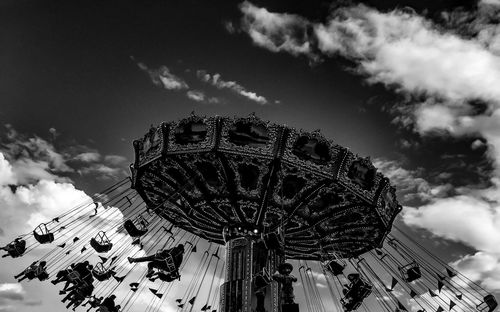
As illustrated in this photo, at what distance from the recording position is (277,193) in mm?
9898

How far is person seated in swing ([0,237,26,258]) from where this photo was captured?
9.50m

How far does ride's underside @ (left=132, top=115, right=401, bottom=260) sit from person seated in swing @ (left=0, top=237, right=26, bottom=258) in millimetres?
3067

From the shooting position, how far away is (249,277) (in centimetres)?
939

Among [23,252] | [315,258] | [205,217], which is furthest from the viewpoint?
[315,258]

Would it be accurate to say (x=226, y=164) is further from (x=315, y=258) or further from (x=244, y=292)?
(x=315, y=258)

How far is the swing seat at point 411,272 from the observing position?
994 centimetres

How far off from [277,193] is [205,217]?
2.72 m

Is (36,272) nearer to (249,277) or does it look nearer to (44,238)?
(44,238)

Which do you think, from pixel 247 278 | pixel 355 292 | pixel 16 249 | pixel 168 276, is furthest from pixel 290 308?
pixel 16 249

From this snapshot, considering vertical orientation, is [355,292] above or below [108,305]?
above

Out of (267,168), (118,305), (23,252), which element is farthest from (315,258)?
(23,252)

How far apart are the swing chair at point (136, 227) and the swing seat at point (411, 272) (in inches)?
264

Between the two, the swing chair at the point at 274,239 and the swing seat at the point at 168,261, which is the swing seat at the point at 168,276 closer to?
the swing seat at the point at 168,261

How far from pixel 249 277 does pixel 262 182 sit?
2332 mm
